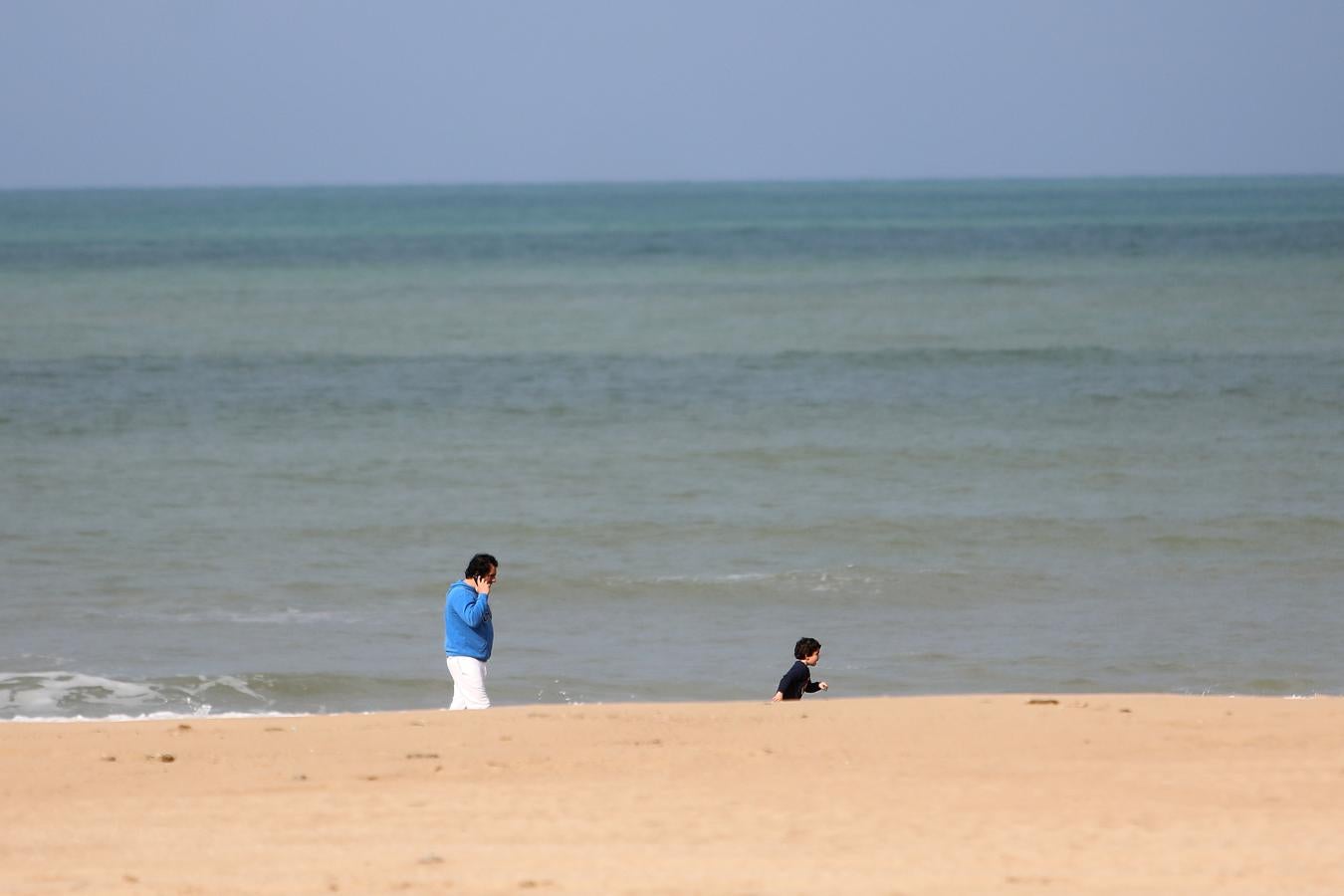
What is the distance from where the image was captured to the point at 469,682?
30.7 feet

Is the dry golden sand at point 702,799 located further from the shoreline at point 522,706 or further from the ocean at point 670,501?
the ocean at point 670,501

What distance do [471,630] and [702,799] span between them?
2.19 m

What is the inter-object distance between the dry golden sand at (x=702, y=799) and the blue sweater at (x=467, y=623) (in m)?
0.37

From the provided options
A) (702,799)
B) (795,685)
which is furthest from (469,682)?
(702,799)

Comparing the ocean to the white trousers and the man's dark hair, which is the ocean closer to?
the white trousers

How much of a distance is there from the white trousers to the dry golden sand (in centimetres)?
15

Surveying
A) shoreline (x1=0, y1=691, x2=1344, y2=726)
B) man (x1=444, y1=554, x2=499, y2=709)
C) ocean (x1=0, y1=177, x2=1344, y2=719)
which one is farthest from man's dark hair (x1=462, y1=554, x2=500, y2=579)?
ocean (x1=0, y1=177, x2=1344, y2=719)

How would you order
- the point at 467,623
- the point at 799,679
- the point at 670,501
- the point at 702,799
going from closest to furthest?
the point at 702,799 → the point at 467,623 → the point at 799,679 → the point at 670,501

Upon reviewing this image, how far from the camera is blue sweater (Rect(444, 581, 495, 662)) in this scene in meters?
9.05

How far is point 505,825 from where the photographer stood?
6.98 metres

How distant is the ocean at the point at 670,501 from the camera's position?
39.9 ft

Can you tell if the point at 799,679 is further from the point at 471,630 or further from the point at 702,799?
the point at 702,799

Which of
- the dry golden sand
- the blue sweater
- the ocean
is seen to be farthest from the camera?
the ocean

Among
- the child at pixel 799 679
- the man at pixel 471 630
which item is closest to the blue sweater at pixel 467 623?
the man at pixel 471 630
